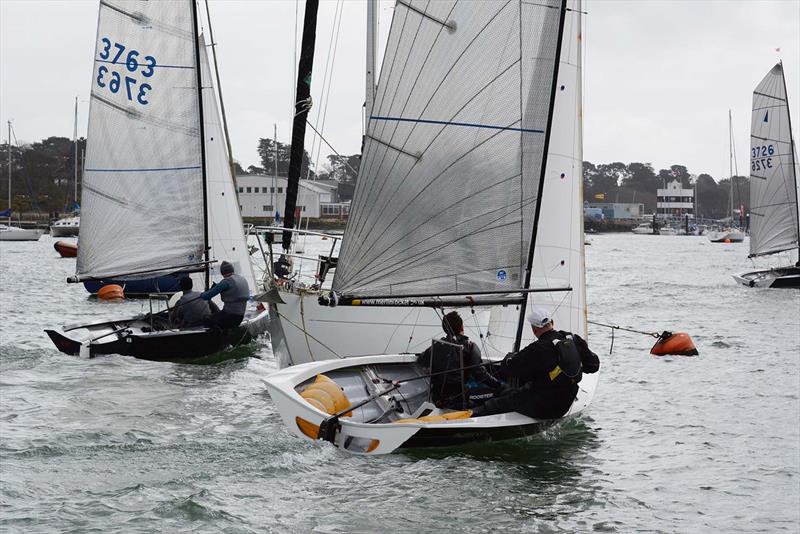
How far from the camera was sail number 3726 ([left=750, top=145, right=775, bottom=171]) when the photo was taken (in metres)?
35.3

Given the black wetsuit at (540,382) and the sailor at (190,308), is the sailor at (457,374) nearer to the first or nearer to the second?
the black wetsuit at (540,382)

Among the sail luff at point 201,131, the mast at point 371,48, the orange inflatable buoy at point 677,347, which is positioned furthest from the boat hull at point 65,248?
the orange inflatable buoy at point 677,347

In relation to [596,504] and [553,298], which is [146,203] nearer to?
[553,298]

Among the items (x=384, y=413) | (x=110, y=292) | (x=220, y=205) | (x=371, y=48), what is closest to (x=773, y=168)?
(x=371, y=48)

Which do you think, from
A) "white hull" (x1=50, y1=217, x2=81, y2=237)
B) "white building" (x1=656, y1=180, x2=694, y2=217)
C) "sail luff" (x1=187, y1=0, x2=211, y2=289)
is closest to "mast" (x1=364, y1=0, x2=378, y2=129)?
"sail luff" (x1=187, y1=0, x2=211, y2=289)

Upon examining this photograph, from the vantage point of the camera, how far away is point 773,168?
35125mm

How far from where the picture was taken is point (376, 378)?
10375mm

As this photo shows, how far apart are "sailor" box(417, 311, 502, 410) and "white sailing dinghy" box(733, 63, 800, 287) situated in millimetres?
→ 27231

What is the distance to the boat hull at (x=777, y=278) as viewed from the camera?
31.6 m

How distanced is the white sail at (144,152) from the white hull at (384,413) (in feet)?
22.9

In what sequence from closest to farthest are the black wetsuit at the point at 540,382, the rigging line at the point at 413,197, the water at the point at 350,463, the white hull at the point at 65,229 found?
the water at the point at 350,463 < the black wetsuit at the point at 540,382 < the rigging line at the point at 413,197 < the white hull at the point at 65,229

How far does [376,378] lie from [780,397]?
7355 millimetres

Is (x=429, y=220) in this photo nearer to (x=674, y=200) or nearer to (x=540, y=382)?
(x=540, y=382)

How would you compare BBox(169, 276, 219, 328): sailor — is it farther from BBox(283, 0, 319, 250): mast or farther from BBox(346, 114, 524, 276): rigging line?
BBox(346, 114, 524, 276): rigging line
